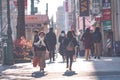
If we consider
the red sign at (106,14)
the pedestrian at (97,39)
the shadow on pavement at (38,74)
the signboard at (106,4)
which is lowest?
the shadow on pavement at (38,74)

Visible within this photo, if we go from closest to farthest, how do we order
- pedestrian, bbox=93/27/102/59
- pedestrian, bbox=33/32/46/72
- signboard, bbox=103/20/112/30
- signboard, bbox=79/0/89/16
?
1. pedestrian, bbox=33/32/46/72
2. pedestrian, bbox=93/27/102/59
3. signboard, bbox=103/20/112/30
4. signboard, bbox=79/0/89/16

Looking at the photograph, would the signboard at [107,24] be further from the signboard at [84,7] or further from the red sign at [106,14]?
the signboard at [84,7]

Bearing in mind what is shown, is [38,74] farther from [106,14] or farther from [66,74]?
[106,14]

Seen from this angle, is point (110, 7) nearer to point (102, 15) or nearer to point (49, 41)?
point (102, 15)

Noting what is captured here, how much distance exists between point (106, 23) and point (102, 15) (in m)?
1.74

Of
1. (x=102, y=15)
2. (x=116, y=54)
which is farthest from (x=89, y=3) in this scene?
(x=116, y=54)

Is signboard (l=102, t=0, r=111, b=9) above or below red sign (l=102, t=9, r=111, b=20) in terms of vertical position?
above

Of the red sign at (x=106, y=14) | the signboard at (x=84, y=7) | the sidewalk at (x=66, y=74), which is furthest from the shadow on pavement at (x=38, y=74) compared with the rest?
the signboard at (x=84, y=7)

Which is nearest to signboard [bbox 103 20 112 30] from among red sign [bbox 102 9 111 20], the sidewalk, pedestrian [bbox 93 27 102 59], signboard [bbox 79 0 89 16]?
red sign [bbox 102 9 111 20]

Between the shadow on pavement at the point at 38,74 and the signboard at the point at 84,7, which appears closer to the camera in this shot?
the shadow on pavement at the point at 38,74

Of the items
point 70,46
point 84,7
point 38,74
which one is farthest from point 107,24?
point 38,74

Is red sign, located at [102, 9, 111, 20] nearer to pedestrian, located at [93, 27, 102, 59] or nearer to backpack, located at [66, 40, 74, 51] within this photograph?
pedestrian, located at [93, 27, 102, 59]

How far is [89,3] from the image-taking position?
61.5m

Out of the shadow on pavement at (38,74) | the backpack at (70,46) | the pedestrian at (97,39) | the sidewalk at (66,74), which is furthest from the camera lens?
the pedestrian at (97,39)
